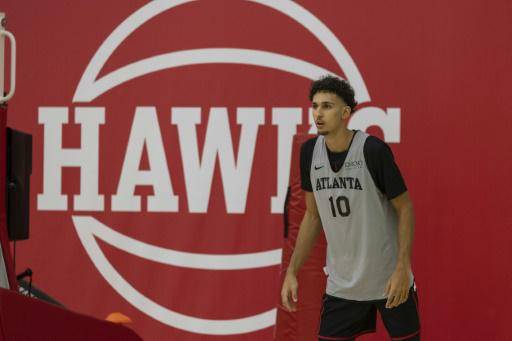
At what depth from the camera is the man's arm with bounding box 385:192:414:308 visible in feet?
11.0

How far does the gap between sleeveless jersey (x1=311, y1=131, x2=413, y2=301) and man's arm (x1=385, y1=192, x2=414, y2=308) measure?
0.09m

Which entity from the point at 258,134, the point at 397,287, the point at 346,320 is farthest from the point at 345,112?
the point at 258,134

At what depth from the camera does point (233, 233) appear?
16.4 feet

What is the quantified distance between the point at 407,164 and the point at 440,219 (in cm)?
41

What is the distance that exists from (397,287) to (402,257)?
135mm

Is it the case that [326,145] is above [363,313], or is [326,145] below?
above

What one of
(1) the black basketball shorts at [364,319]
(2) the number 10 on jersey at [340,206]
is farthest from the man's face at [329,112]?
(1) the black basketball shorts at [364,319]

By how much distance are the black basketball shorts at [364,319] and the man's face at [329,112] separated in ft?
2.65

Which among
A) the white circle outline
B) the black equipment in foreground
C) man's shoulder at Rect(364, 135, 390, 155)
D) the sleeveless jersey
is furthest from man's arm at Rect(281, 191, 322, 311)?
the white circle outline

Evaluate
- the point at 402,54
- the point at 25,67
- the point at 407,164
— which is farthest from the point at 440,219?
the point at 25,67

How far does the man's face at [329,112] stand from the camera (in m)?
3.54

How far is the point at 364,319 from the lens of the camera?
140 inches

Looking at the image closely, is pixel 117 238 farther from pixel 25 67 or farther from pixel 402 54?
pixel 402 54

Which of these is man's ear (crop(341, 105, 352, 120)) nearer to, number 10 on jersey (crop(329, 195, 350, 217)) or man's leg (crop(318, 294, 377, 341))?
number 10 on jersey (crop(329, 195, 350, 217))
